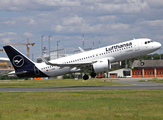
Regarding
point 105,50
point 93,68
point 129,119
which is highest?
point 105,50

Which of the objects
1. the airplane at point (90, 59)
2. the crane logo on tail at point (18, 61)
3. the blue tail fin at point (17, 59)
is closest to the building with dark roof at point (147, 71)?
Result: the airplane at point (90, 59)

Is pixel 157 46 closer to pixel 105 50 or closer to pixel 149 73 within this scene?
pixel 105 50

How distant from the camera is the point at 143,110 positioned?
18281 millimetres

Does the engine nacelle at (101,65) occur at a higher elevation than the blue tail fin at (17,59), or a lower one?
lower

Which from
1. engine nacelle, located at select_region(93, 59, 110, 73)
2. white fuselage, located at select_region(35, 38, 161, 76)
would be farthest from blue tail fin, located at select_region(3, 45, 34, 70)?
engine nacelle, located at select_region(93, 59, 110, 73)

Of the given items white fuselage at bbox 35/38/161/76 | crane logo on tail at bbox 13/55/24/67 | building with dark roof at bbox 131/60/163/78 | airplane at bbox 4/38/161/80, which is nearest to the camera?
white fuselage at bbox 35/38/161/76

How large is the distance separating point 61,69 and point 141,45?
13690mm

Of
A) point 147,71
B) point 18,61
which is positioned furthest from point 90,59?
point 147,71

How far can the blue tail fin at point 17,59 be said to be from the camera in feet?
155

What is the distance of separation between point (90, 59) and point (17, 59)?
42.4 ft

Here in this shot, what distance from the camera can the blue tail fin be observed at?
155 feet

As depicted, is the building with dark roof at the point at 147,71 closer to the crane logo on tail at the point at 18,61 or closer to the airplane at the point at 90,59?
the airplane at the point at 90,59

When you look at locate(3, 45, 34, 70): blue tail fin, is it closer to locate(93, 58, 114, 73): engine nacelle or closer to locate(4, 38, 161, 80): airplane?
locate(4, 38, 161, 80): airplane

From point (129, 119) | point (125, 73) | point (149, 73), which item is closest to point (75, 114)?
point (129, 119)
